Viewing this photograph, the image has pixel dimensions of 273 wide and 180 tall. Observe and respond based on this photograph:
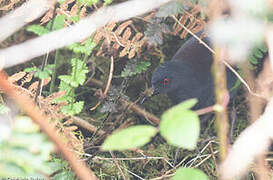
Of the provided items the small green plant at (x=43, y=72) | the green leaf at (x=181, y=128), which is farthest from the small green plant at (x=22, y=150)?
the small green plant at (x=43, y=72)

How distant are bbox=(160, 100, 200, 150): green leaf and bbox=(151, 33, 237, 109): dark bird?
2552 mm

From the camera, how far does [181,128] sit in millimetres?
987

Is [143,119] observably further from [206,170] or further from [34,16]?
[34,16]

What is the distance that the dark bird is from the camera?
3.64 m

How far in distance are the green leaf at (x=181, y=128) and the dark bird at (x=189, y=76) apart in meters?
2.55

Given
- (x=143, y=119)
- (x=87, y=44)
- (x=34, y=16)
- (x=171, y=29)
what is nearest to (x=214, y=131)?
(x=143, y=119)

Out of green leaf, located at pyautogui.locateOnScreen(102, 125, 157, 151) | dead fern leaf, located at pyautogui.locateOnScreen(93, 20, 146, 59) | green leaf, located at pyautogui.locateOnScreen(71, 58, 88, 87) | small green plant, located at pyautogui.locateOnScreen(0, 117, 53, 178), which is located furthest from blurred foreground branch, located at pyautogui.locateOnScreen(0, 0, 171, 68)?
green leaf, located at pyautogui.locateOnScreen(102, 125, 157, 151)

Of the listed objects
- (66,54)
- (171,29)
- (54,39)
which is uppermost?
(54,39)

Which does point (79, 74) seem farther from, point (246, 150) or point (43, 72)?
point (246, 150)

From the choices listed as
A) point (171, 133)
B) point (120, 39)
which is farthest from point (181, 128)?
point (120, 39)

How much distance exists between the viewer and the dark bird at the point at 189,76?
11.9ft

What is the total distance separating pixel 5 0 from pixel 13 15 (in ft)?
1.58

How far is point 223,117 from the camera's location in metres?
1.05

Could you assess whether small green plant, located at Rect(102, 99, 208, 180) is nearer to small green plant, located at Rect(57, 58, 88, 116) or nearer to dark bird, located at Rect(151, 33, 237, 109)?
small green plant, located at Rect(57, 58, 88, 116)
